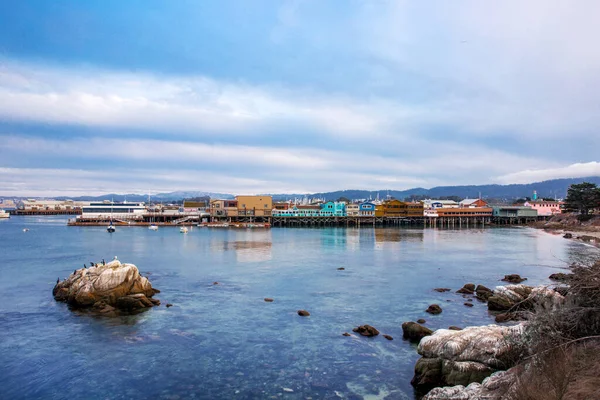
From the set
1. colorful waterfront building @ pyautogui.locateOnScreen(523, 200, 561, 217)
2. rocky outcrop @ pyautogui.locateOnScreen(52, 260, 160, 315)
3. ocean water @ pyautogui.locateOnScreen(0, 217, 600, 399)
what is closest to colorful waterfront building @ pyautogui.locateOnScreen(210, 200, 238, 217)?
ocean water @ pyautogui.locateOnScreen(0, 217, 600, 399)

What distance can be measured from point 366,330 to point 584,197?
73.9 m

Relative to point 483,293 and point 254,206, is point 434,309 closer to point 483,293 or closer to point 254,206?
point 483,293

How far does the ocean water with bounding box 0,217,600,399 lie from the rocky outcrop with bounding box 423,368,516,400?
1.53 meters

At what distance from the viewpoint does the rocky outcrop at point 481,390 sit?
916 centimetres

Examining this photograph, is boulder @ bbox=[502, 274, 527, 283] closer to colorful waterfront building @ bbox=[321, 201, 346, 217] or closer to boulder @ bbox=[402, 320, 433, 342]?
boulder @ bbox=[402, 320, 433, 342]

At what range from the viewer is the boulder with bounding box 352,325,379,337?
16.9 metres

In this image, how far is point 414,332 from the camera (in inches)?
643

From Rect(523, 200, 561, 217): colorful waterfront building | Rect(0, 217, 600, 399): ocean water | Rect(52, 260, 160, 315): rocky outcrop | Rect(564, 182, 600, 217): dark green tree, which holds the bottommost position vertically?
Rect(0, 217, 600, 399): ocean water

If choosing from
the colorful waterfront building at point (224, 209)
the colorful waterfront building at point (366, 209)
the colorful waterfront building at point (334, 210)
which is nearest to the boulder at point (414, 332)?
the colorful waterfront building at point (224, 209)

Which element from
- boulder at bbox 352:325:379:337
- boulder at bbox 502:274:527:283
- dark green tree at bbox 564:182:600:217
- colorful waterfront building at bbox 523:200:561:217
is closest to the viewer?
boulder at bbox 352:325:379:337

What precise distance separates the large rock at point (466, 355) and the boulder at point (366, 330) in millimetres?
3654

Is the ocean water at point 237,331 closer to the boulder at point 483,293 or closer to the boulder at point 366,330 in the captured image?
the boulder at point 366,330

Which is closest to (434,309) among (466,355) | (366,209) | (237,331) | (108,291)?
(466,355)

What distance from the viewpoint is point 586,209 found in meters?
77.1
